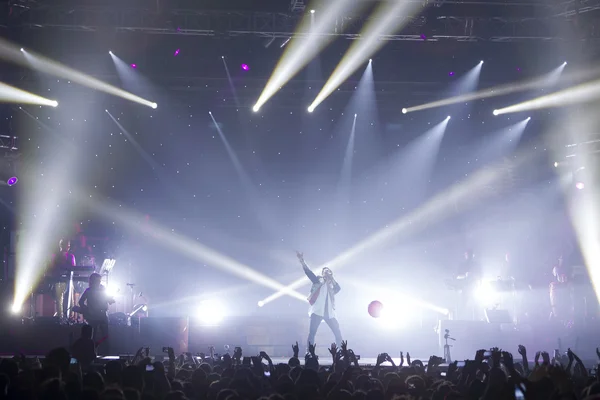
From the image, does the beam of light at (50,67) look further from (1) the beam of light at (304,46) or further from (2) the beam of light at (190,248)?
(2) the beam of light at (190,248)

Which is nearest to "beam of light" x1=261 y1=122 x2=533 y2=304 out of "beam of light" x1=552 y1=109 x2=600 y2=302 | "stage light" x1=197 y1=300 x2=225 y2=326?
"stage light" x1=197 y1=300 x2=225 y2=326

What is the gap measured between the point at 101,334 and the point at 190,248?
374 inches

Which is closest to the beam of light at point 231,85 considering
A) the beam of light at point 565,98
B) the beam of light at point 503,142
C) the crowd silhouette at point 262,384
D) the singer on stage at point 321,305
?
the singer on stage at point 321,305

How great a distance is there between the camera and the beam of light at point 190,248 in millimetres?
21922

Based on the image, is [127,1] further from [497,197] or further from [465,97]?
[497,197]

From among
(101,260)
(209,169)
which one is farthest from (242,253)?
(101,260)

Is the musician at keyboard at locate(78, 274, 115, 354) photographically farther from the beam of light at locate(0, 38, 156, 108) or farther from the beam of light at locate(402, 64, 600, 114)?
the beam of light at locate(402, 64, 600, 114)

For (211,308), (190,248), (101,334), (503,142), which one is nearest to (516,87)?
(503,142)

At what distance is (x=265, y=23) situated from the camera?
15859 mm

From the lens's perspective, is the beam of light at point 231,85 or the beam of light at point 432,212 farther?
the beam of light at point 432,212

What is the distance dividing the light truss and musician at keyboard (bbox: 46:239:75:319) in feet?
18.3

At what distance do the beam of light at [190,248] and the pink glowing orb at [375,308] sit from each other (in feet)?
13.2

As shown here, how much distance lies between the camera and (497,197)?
22.0m

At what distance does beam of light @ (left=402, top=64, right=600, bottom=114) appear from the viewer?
17.3 meters
